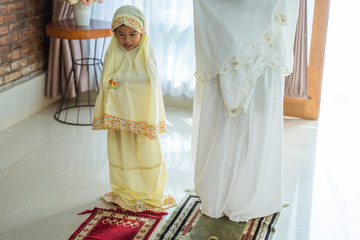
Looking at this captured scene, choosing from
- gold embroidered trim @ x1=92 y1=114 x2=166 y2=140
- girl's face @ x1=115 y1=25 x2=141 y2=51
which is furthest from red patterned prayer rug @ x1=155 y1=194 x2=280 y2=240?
girl's face @ x1=115 y1=25 x2=141 y2=51

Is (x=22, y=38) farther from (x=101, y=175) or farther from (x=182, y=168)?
(x=182, y=168)

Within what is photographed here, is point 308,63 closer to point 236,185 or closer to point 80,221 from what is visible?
point 236,185

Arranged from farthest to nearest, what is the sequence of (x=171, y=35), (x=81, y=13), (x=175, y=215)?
(x=171, y=35) < (x=81, y=13) < (x=175, y=215)

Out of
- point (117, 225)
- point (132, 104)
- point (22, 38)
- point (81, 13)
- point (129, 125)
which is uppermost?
point (81, 13)

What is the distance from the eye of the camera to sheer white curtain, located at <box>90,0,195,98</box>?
4501 millimetres

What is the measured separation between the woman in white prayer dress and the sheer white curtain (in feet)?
6.17

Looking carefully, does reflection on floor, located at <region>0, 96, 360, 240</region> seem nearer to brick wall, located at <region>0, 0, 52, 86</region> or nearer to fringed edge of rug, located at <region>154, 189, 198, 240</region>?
fringed edge of rug, located at <region>154, 189, 198, 240</region>

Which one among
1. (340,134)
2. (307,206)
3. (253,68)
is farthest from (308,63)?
(253,68)

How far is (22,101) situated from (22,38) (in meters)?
0.55

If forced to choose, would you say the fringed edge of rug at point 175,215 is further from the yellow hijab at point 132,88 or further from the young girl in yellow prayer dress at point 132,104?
the yellow hijab at point 132,88

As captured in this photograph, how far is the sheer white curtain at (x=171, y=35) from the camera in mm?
4501

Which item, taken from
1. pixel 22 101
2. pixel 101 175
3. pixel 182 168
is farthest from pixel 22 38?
pixel 182 168

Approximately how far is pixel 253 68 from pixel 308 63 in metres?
2.04

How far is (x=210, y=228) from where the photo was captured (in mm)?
2717
